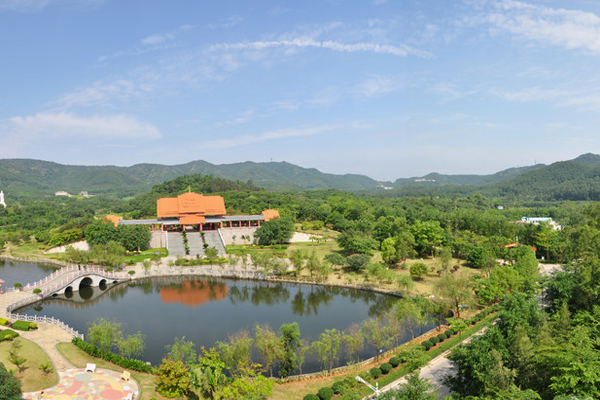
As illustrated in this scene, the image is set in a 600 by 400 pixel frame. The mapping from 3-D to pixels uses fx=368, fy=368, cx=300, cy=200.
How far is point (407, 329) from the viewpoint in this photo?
1050 inches

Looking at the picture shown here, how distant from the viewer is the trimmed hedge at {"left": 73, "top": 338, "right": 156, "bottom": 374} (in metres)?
19.9

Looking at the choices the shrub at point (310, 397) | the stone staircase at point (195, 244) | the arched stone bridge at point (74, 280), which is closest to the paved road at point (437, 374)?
the shrub at point (310, 397)

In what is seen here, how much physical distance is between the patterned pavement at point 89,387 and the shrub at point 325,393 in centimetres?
864

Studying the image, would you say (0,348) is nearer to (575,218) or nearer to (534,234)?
(534,234)

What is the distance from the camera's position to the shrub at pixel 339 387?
17169mm

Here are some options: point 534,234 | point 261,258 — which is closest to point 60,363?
point 261,258

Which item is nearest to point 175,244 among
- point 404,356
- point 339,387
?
point 339,387

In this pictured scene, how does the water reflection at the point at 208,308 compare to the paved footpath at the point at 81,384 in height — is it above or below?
below

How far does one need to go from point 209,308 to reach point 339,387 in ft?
56.6

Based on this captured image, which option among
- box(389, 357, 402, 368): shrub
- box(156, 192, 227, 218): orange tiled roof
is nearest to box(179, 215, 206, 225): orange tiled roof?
box(156, 192, 227, 218): orange tiled roof

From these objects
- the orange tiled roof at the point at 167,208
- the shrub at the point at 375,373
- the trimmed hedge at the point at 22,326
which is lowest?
the shrub at the point at 375,373

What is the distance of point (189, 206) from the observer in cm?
6066

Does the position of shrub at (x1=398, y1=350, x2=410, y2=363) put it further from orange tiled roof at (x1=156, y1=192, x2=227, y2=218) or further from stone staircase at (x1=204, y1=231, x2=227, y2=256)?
orange tiled roof at (x1=156, y1=192, x2=227, y2=218)

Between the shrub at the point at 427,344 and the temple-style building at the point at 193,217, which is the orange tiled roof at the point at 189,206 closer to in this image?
the temple-style building at the point at 193,217
